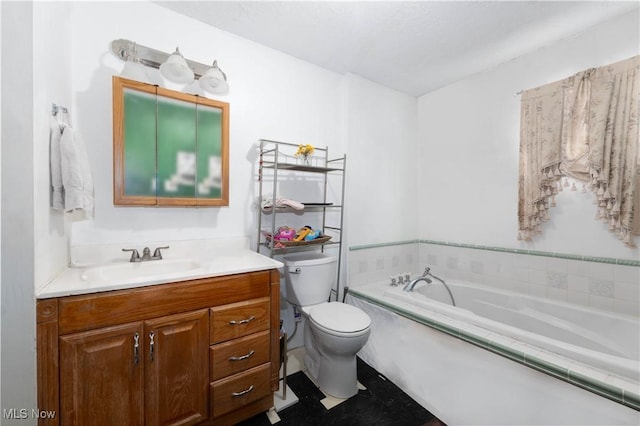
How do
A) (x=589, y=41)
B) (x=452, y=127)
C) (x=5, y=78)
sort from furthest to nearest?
(x=452, y=127), (x=589, y=41), (x=5, y=78)

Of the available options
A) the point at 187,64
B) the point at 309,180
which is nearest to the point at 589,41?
the point at 309,180

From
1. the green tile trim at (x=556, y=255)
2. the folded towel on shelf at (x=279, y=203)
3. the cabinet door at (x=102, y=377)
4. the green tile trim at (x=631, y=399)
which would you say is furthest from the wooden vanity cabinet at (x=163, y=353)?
the green tile trim at (x=556, y=255)

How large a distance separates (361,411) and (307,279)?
0.83 m

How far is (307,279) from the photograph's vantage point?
5.89 feet

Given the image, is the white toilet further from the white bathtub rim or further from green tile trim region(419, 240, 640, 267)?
green tile trim region(419, 240, 640, 267)

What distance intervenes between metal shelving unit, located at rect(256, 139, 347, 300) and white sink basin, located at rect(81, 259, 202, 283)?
0.50 meters

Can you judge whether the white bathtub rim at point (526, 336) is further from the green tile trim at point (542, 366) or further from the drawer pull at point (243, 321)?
the drawer pull at point (243, 321)

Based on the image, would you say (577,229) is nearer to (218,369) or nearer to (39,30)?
(218,369)

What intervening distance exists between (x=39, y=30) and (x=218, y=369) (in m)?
1.55

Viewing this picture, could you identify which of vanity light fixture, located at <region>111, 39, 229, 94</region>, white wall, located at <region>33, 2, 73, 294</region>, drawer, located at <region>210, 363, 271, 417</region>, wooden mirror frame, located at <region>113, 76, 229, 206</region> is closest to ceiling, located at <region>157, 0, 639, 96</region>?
vanity light fixture, located at <region>111, 39, 229, 94</region>

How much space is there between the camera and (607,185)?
1615 mm

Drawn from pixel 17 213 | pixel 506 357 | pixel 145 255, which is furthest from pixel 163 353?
pixel 506 357

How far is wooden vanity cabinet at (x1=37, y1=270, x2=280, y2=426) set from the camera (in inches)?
37.9

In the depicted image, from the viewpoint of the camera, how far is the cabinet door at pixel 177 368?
112 centimetres
